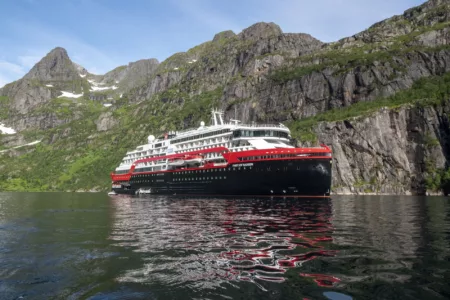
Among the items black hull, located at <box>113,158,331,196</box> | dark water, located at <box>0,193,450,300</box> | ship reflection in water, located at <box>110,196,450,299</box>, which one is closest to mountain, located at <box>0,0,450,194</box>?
black hull, located at <box>113,158,331,196</box>

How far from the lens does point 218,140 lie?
64312 mm

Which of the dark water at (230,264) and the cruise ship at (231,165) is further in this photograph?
the cruise ship at (231,165)

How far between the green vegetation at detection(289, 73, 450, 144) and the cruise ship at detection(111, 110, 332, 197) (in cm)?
6116

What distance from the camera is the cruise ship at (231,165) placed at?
49.2 metres

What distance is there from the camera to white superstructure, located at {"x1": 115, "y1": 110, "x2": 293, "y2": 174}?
58.6 m

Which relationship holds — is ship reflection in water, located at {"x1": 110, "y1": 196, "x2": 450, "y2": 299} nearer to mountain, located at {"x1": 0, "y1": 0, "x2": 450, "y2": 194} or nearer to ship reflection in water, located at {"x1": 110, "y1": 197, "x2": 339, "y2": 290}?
ship reflection in water, located at {"x1": 110, "y1": 197, "x2": 339, "y2": 290}

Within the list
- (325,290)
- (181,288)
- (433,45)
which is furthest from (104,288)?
(433,45)

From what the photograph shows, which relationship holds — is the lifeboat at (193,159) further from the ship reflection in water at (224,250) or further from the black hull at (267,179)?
the ship reflection in water at (224,250)

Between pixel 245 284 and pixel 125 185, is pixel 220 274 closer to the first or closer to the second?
pixel 245 284

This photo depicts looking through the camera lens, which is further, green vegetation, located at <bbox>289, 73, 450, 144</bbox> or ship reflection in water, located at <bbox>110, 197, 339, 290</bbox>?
green vegetation, located at <bbox>289, 73, 450, 144</bbox>

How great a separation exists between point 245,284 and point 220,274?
1.26 meters

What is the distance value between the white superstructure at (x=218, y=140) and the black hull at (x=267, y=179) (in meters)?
4.13

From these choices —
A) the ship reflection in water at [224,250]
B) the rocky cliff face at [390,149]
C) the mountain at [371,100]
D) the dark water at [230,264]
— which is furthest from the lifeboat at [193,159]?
the mountain at [371,100]

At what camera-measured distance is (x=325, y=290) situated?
27.2ft
